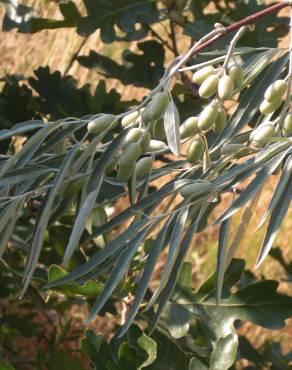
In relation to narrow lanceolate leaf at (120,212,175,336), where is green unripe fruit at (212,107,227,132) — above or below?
above

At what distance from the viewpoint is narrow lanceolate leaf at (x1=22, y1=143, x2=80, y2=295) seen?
89cm

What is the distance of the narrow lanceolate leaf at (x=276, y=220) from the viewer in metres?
0.87

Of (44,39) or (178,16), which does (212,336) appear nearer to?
(178,16)

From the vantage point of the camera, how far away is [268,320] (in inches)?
52.4

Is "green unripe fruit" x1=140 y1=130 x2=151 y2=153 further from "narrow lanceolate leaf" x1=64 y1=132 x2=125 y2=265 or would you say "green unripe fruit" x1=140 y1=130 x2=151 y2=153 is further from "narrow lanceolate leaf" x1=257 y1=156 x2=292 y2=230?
"narrow lanceolate leaf" x1=257 y1=156 x2=292 y2=230

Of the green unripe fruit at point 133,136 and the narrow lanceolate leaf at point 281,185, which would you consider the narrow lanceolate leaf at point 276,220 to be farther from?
the green unripe fruit at point 133,136

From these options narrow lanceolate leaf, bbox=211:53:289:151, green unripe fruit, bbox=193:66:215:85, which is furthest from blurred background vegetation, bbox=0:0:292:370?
green unripe fruit, bbox=193:66:215:85

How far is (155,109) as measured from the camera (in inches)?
34.8

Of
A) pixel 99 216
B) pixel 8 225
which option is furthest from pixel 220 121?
pixel 99 216

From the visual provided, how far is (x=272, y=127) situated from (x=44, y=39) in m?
3.02

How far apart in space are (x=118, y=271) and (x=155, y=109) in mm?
159

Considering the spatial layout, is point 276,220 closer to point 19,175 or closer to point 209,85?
point 209,85

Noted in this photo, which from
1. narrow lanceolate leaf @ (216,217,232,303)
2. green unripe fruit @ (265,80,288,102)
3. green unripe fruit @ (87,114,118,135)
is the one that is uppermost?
green unripe fruit @ (87,114,118,135)

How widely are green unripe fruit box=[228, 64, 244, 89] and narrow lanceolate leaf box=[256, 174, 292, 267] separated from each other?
0.13 m
